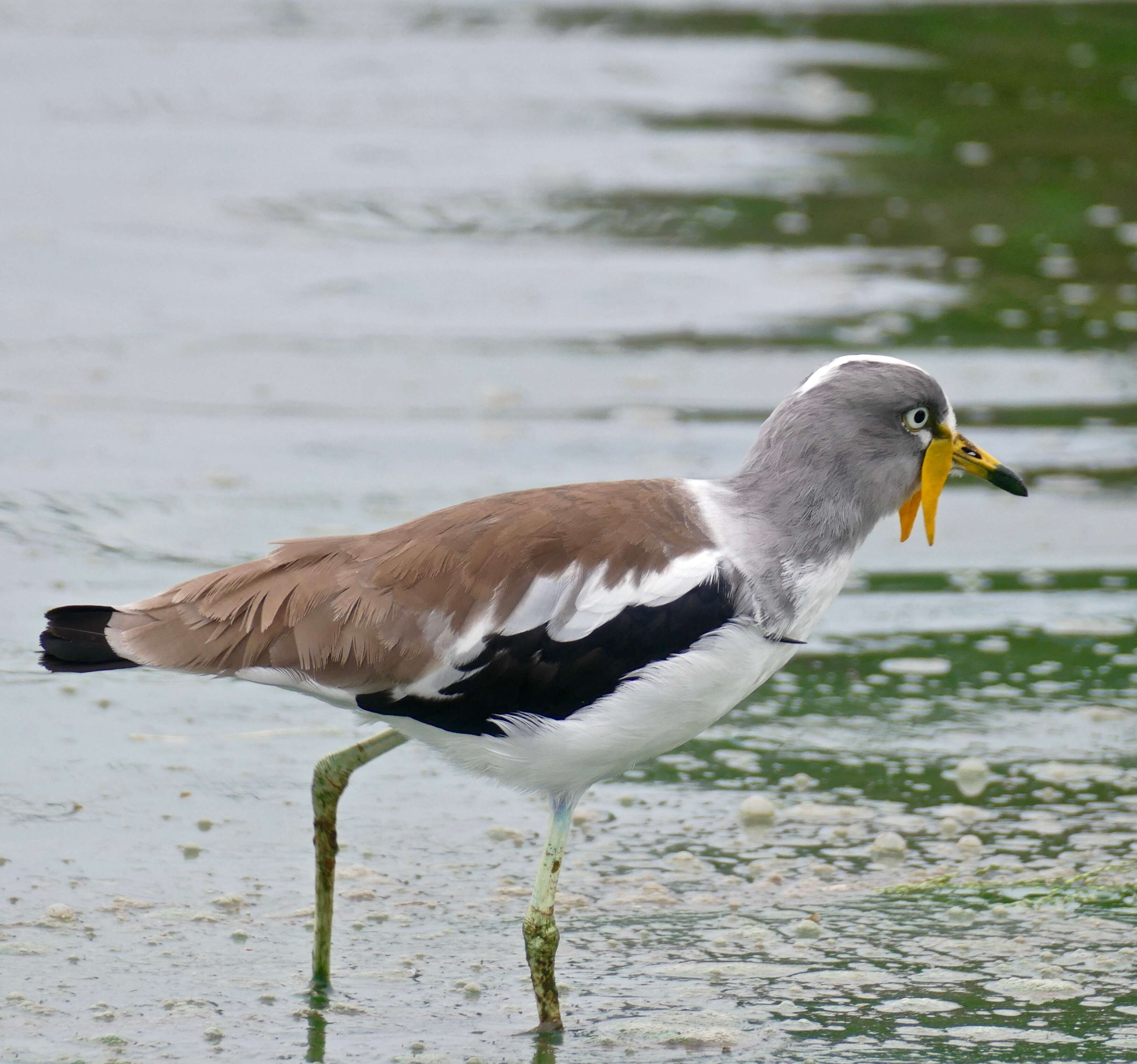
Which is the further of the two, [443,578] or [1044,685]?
[1044,685]

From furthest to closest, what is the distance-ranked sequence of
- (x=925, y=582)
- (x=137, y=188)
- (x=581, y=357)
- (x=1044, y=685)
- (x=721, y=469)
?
(x=137, y=188) < (x=581, y=357) < (x=721, y=469) < (x=925, y=582) < (x=1044, y=685)

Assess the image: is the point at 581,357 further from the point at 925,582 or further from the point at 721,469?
the point at 925,582

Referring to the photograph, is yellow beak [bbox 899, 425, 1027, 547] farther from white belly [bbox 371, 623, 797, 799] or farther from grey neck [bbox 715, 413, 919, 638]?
white belly [bbox 371, 623, 797, 799]

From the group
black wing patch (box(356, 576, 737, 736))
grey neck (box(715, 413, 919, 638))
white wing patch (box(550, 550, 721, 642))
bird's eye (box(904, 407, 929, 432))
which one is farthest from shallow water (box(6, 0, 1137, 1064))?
bird's eye (box(904, 407, 929, 432))

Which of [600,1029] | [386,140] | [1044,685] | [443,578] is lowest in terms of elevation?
[600,1029]

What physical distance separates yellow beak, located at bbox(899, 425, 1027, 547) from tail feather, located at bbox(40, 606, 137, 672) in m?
2.05

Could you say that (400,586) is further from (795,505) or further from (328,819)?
(795,505)

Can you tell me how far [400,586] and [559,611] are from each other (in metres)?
0.41

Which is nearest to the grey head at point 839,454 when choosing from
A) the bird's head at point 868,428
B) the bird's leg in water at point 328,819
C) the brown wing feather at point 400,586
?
the bird's head at point 868,428

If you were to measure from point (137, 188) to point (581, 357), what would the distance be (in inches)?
160

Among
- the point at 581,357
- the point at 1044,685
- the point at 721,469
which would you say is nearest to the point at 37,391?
the point at 581,357

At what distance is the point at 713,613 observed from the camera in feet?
14.6

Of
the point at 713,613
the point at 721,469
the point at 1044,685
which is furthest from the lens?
the point at 721,469

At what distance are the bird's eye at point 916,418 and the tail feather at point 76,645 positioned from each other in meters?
2.03
